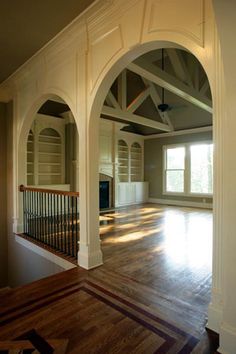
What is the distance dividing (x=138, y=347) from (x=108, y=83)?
8.87ft

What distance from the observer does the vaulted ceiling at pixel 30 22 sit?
2619 mm

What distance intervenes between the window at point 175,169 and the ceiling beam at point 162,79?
2937mm

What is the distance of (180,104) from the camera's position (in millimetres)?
7871

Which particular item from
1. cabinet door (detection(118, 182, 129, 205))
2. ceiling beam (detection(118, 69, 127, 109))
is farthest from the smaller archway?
cabinet door (detection(118, 182, 129, 205))

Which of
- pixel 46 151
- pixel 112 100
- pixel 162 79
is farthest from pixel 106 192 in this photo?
pixel 162 79

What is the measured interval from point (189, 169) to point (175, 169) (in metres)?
0.62

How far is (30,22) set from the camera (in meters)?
2.95

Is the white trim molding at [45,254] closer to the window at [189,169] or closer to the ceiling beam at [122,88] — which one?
the ceiling beam at [122,88]

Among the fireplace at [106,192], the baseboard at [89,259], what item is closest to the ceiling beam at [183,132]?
the fireplace at [106,192]

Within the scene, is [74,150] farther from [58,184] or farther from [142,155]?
[142,155]

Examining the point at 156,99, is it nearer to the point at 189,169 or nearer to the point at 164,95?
the point at 164,95

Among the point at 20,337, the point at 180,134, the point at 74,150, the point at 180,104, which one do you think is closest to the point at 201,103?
the point at 180,104

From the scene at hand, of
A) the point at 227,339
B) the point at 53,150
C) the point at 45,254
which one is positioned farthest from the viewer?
the point at 53,150

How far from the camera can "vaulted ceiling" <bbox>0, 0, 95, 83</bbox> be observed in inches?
103
